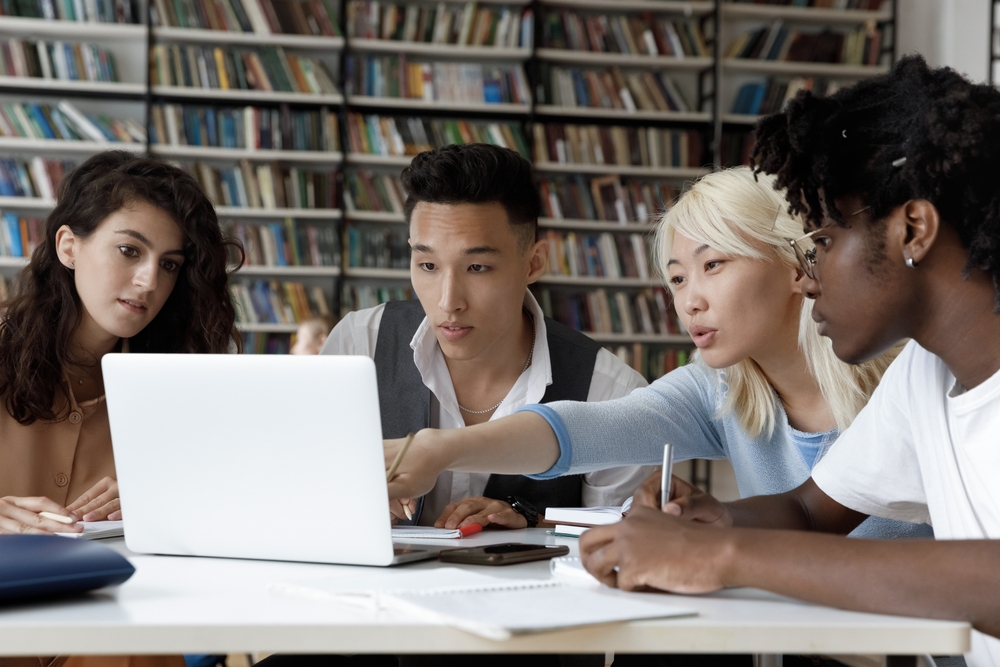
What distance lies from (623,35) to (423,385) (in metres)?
3.44

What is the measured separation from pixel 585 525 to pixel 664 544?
0.49 meters

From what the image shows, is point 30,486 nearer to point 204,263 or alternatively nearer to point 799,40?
point 204,263

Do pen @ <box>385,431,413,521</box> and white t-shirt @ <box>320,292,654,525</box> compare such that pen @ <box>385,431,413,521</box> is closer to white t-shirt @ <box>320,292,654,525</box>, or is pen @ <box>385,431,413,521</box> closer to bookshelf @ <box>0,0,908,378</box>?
white t-shirt @ <box>320,292,654,525</box>

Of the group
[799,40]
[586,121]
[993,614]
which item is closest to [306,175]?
[586,121]

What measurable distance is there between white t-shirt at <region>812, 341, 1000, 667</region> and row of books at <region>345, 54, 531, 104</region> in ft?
12.5

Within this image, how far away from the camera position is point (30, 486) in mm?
1671

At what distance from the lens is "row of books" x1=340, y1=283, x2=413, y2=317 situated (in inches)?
184

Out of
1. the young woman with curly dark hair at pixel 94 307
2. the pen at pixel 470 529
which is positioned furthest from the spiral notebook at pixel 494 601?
the young woman with curly dark hair at pixel 94 307

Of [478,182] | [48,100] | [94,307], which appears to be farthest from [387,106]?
[94,307]

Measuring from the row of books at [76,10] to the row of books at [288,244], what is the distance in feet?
3.65

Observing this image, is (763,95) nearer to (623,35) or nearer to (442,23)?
(623,35)

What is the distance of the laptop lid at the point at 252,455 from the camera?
3.03 ft

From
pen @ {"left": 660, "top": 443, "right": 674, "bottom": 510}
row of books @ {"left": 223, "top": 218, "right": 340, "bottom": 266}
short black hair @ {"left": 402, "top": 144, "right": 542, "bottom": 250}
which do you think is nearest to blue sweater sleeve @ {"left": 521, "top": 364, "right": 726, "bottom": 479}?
pen @ {"left": 660, "top": 443, "right": 674, "bottom": 510}

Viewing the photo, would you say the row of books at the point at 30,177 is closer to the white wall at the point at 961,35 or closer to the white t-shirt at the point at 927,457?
the white t-shirt at the point at 927,457
